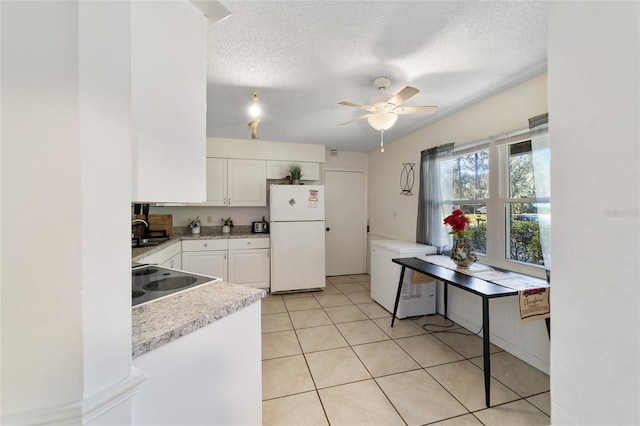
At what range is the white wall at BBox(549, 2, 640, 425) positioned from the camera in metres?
0.40

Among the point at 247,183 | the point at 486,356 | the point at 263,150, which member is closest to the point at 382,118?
the point at 486,356

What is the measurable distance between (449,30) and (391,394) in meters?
2.35

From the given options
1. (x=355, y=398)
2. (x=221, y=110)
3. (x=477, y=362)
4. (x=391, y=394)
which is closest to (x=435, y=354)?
(x=477, y=362)

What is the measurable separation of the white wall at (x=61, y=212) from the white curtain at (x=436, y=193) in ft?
9.80

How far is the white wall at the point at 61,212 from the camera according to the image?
17.3 inches

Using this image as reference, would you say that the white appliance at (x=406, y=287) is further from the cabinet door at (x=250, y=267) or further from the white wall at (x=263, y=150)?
the white wall at (x=263, y=150)

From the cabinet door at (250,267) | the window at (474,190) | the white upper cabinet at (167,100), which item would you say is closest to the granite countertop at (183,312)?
the white upper cabinet at (167,100)

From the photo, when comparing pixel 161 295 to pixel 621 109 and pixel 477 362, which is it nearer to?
pixel 621 109

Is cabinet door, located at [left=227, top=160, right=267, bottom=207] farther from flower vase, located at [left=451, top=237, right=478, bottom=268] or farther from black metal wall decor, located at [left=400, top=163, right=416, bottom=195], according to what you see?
flower vase, located at [left=451, top=237, right=478, bottom=268]

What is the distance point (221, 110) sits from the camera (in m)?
2.75

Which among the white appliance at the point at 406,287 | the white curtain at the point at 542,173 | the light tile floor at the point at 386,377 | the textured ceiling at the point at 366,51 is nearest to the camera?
the textured ceiling at the point at 366,51

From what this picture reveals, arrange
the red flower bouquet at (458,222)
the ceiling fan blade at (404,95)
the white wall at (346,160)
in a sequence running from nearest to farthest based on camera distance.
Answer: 1. the ceiling fan blade at (404,95)
2. the red flower bouquet at (458,222)
3. the white wall at (346,160)

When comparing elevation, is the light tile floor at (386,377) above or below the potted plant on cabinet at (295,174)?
below

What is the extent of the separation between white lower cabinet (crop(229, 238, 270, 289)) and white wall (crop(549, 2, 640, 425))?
358 centimetres
